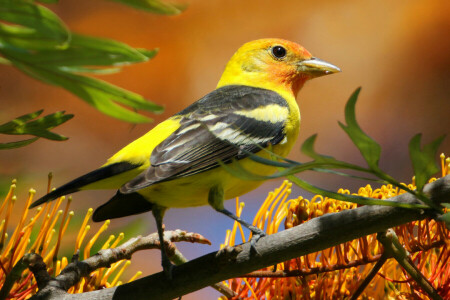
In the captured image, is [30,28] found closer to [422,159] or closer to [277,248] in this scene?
[422,159]

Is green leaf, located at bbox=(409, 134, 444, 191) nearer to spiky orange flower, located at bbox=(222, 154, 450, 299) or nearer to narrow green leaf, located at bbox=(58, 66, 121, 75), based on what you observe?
narrow green leaf, located at bbox=(58, 66, 121, 75)

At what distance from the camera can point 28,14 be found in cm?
24

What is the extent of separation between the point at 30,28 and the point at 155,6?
54 mm

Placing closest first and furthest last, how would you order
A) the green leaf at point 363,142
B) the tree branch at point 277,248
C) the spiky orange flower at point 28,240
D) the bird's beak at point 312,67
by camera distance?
the green leaf at point 363,142
the tree branch at point 277,248
the spiky orange flower at point 28,240
the bird's beak at point 312,67

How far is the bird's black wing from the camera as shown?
97 centimetres

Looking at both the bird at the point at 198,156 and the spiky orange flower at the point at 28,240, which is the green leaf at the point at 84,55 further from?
the bird at the point at 198,156

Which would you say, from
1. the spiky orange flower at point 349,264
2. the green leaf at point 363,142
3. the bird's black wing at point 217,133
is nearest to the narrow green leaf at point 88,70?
the green leaf at point 363,142

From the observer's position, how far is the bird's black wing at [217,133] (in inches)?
38.1

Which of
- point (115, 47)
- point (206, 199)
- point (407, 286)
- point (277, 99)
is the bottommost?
point (407, 286)

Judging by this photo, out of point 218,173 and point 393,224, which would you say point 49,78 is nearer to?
point 393,224

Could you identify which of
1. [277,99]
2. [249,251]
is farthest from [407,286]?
[277,99]

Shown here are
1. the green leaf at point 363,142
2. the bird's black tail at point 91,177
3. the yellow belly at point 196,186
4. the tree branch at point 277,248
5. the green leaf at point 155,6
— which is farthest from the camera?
the yellow belly at point 196,186

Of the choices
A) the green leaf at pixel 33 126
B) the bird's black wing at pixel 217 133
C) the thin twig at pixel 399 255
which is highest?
the bird's black wing at pixel 217 133

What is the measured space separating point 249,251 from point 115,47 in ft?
1.26
